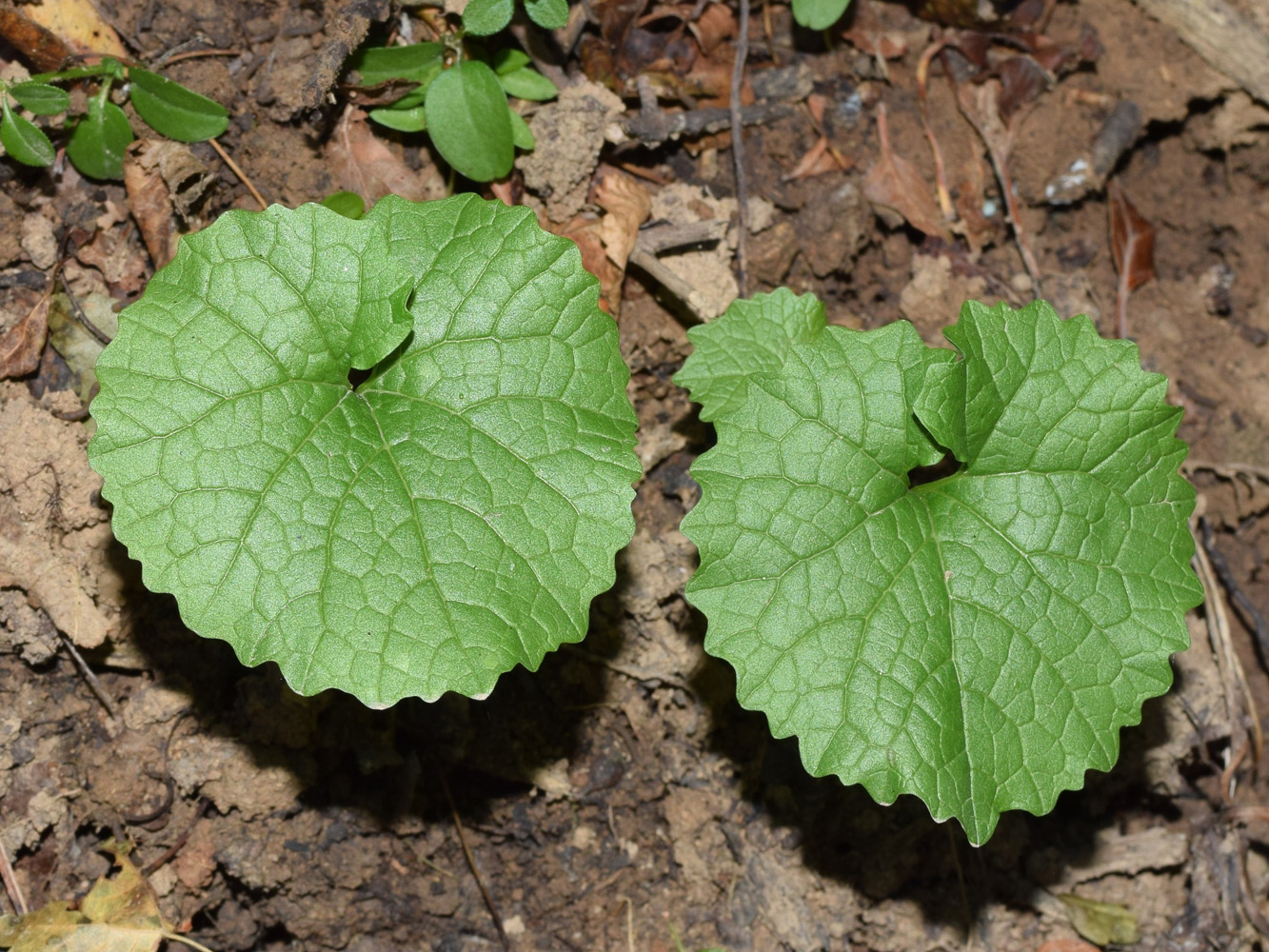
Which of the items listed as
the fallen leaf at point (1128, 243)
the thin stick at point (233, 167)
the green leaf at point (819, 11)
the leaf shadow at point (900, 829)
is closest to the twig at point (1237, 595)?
the leaf shadow at point (900, 829)

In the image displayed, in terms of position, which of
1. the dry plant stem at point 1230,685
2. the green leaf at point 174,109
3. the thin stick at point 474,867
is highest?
the green leaf at point 174,109

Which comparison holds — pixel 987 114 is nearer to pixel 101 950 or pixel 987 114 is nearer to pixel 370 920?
pixel 370 920

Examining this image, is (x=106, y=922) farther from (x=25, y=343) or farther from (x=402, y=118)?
(x=402, y=118)

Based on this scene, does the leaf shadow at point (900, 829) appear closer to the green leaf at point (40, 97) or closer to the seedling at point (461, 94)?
the seedling at point (461, 94)

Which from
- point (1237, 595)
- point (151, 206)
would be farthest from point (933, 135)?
point (151, 206)

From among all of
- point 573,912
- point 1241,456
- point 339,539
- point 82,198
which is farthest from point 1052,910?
point 82,198

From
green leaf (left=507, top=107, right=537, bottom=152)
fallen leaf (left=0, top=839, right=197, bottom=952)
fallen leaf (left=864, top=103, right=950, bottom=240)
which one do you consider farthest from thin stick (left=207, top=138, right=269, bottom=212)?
fallen leaf (left=864, top=103, right=950, bottom=240)
